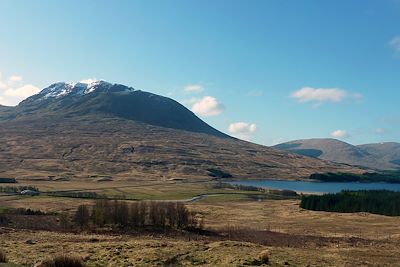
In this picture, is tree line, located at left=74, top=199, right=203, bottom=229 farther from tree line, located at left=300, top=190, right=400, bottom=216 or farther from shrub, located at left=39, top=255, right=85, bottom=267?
tree line, located at left=300, top=190, right=400, bottom=216

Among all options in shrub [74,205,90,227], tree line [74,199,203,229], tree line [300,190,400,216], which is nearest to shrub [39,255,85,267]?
tree line [74,199,203,229]

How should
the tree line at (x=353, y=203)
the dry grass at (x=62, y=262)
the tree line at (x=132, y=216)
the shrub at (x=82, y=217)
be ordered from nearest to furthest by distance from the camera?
the dry grass at (x=62, y=262) → the shrub at (x=82, y=217) → the tree line at (x=132, y=216) → the tree line at (x=353, y=203)

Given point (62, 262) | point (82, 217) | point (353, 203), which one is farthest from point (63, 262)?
point (353, 203)

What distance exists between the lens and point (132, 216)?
80.1 meters

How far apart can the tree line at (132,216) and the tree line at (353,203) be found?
75.4m

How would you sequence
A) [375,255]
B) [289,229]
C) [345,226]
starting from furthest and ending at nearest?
[345,226] → [289,229] → [375,255]

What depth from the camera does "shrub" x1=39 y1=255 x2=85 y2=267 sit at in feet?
95.9

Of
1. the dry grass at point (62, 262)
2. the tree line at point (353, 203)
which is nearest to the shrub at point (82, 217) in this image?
the dry grass at point (62, 262)

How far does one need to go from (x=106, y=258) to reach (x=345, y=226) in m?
70.9

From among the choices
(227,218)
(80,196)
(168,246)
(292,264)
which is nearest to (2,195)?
(80,196)

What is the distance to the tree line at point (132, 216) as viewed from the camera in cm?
7875

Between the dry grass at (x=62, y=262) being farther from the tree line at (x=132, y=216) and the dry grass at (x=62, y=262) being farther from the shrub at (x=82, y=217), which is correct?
the shrub at (x=82, y=217)

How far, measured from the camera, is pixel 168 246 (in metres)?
45.8

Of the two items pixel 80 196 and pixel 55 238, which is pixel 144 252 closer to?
pixel 55 238
